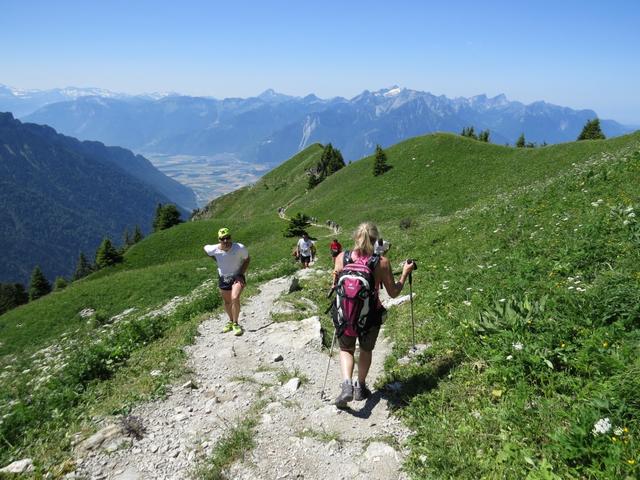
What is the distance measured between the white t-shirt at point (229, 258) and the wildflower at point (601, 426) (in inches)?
346

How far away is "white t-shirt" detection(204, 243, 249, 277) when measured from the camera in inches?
446

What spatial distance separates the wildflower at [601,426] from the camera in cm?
437

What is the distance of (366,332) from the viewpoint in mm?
6633

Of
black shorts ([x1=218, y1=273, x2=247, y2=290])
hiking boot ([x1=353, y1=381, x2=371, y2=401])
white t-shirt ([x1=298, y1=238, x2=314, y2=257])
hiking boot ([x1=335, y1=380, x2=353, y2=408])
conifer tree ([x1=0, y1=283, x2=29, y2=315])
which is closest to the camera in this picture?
hiking boot ([x1=335, y1=380, x2=353, y2=408])

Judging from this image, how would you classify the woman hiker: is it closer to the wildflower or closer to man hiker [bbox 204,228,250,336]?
the wildflower

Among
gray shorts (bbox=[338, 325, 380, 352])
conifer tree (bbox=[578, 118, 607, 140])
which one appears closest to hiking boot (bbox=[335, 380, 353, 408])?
gray shorts (bbox=[338, 325, 380, 352])

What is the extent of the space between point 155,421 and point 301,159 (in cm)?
10858

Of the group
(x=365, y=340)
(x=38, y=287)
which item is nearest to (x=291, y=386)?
(x=365, y=340)

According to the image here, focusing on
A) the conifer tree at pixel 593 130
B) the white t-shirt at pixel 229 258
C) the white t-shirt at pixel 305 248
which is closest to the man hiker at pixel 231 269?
the white t-shirt at pixel 229 258

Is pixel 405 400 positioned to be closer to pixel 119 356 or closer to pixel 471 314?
pixel 471 314

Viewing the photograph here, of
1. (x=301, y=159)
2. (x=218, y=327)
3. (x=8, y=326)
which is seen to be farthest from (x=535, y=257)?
(x=301, y=159)

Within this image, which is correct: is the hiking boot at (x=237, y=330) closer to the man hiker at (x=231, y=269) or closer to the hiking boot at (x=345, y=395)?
the man hiker at (x=231, y=269)

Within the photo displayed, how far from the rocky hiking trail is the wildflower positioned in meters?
2.44

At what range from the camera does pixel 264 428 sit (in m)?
6.61
